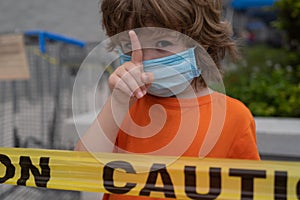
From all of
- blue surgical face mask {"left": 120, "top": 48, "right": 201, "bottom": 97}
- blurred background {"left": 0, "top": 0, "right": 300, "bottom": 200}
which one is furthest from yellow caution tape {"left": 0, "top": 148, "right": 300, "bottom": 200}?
blurred background {"left": 0, "top": 0, "right": 300, "bottom": 200}

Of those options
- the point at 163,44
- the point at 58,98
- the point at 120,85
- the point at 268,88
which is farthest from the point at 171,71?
the point at 268,88

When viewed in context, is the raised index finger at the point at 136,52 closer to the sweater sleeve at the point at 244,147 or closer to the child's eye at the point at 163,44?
the child's eye at the point at 163,44

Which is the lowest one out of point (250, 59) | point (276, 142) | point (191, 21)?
point (276, 142)

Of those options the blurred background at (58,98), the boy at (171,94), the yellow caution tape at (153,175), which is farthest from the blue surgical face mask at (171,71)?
the blurred background at (58,98)

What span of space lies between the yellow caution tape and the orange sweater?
13.8 inches

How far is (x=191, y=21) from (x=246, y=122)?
349 mm

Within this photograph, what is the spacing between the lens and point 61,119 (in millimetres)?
3566

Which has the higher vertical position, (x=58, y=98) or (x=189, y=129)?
(x=189, y=129)

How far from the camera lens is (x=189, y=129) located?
4.40ft

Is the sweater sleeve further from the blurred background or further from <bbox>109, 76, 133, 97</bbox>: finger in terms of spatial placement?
the blurred background

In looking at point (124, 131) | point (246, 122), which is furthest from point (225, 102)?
point (124, 131)

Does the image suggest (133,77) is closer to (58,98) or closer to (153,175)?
(153,175)

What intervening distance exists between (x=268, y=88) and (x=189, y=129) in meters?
3.04

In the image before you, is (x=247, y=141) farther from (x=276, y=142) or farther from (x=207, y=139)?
(x=276, y=142)
